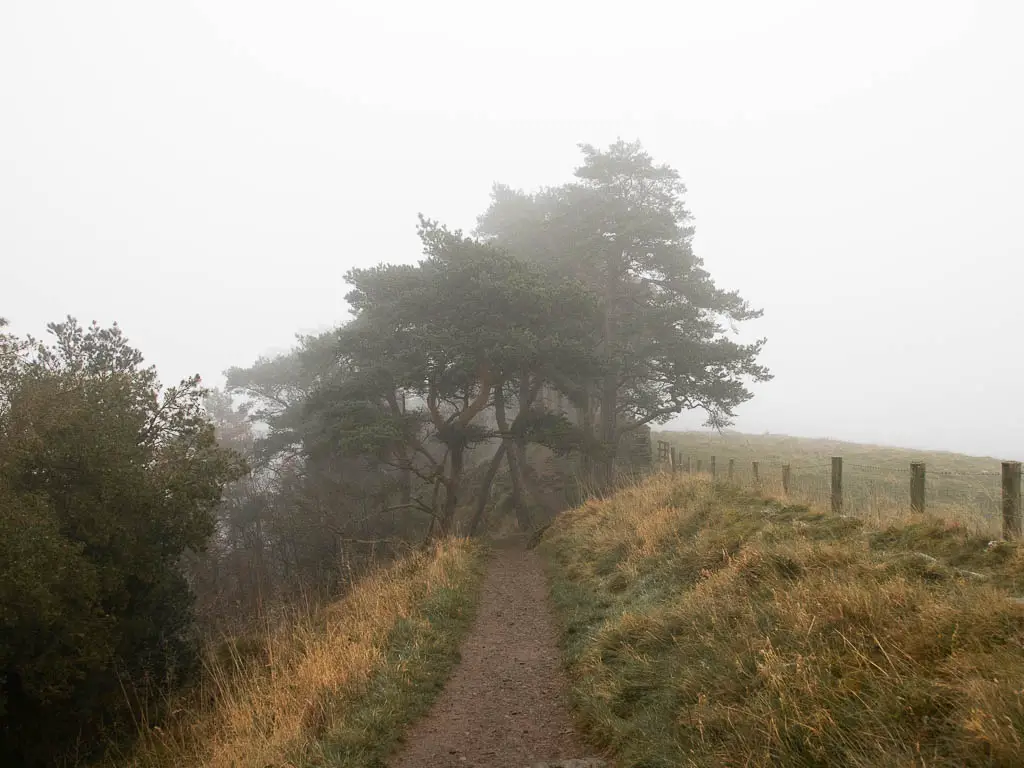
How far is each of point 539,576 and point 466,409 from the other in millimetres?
8531

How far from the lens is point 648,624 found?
21.7 feet

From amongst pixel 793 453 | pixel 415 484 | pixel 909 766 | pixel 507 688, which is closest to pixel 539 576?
pixel 507 688

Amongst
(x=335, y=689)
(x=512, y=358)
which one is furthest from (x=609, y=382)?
(x=335, y=689)

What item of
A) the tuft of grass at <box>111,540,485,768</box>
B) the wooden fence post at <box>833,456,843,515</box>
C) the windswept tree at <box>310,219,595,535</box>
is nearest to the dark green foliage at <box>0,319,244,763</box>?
the tuft of grass at <box>111,540,485,768</box>

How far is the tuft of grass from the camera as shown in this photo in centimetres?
545

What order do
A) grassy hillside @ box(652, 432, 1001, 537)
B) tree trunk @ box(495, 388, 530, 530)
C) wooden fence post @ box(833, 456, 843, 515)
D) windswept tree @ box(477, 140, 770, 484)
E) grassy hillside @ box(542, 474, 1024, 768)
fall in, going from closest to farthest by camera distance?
grassy hillside @ box(542, 474, 1024, 768) < grassy hillside @ box(652, 432, 1001, 537) < wooden fence post @ box(833, 456, 843, 515) < tree trunk @ box(495, 388, 530, 530) < windswept tree @ box(477, 140, 770, 484)

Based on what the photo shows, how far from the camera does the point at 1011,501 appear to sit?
6328mm

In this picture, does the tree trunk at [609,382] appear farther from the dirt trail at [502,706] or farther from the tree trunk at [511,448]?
the dirt trail at [502,706]

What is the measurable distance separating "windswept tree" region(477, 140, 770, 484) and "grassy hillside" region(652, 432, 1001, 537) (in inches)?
129

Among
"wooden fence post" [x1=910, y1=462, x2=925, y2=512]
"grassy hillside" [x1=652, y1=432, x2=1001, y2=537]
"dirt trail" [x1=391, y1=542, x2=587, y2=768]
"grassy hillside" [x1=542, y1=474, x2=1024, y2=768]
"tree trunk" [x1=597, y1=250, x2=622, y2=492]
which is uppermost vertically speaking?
"tree trunk" [x1=597, y1=250, x2=622, y2=492]

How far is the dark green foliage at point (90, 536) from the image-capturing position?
9.91 meters

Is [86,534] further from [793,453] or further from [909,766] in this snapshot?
[793,453]

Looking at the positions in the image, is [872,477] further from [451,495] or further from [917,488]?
[451,495]

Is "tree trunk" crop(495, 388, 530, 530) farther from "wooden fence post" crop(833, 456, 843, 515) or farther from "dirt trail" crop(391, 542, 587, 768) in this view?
"wooden fence post" crop(833, 456, 843, 515)
